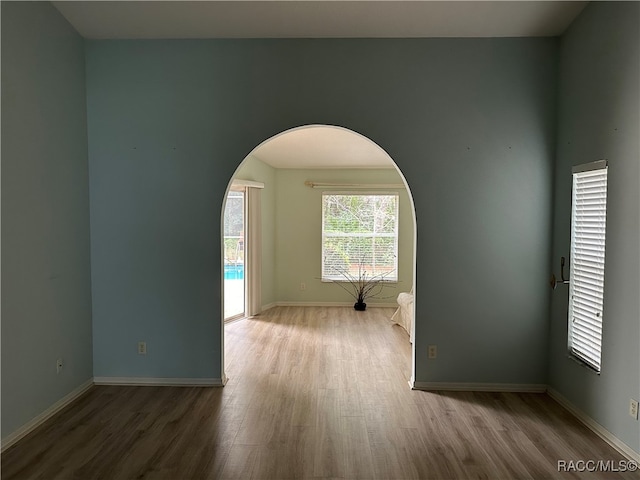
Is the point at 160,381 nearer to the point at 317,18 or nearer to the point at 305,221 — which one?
the point at 317,18

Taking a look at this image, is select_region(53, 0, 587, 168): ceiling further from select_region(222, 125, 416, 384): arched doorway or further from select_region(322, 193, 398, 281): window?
select_region(322, 193, 398, 281): window

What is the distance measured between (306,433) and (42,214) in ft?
7.87

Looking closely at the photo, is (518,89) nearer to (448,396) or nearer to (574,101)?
(574,101)

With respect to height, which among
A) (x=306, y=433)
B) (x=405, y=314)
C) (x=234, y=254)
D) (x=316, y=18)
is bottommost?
(x=306, y=433)

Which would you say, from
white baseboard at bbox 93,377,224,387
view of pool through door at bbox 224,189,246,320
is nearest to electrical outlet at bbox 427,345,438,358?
white baseboard at bbox 93,377,224,387

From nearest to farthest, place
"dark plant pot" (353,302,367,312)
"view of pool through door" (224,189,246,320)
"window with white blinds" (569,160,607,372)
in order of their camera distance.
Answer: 1. "window with white blinds" (569,160,607,372)
2. "view of pool through door" (224,189,246,320)
3. "dark plant pot" (353,302,367,312)

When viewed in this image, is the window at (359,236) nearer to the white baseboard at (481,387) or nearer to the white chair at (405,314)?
the white chair at (405,314)

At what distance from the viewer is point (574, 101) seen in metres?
3.13

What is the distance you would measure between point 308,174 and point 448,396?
464 centimetres

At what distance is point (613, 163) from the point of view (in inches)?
106

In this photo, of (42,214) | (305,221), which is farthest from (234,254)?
(42,214)

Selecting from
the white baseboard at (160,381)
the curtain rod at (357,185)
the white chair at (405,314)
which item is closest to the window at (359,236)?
the curtain rod at (357,185)

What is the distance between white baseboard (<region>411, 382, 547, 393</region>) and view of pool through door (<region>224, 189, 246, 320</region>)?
3313 mm

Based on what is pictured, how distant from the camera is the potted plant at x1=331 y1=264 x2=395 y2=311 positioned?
7160mm
